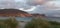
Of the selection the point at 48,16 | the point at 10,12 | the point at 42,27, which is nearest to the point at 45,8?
the point at 48,16

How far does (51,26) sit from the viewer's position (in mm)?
2494

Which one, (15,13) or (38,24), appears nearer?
(38,24)

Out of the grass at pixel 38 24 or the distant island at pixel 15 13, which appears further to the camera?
the distant island at pixel 15 13

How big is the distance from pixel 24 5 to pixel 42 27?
1.20 feet

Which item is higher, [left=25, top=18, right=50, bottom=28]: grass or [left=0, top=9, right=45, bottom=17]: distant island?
[left=0, top=9, right=45, bottom=17]: distant island

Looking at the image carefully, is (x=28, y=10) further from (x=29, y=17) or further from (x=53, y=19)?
(x=53, y=19)

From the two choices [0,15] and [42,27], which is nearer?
[42,27]

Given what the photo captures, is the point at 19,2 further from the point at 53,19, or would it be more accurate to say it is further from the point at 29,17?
the point at 53,19

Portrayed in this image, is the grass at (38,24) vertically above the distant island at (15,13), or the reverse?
the distant island at (15,13)

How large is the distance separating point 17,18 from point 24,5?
0.59ft

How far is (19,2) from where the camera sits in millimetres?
2572

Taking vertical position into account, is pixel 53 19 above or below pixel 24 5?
below

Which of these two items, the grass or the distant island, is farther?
the distant island

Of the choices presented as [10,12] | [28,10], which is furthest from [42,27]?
[10,12]
